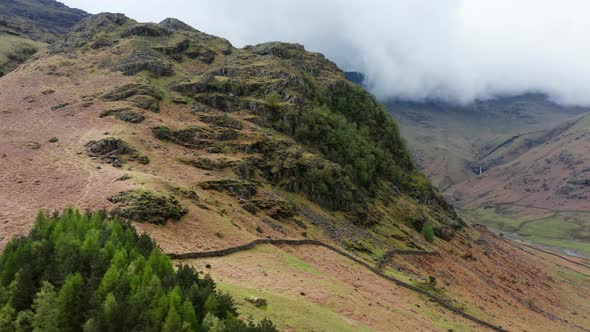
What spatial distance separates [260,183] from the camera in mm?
67062

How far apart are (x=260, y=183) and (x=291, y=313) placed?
42037 millimetres

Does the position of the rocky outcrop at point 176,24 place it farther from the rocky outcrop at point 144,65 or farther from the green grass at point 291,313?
the green grass at point 291,313

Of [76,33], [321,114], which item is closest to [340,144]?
[321,114]

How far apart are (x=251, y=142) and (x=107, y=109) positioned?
26122mm

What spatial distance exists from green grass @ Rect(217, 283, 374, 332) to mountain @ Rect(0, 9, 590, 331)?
0.51 ft

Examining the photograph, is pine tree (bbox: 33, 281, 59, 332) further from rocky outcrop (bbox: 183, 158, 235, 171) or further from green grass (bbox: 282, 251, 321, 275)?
rocky outcrop (bbox: 183, 158, 235, 171)

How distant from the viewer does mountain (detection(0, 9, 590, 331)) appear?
37969mm

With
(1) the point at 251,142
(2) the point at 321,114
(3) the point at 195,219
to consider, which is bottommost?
(3) the point at 195,219

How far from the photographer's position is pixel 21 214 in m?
36.5

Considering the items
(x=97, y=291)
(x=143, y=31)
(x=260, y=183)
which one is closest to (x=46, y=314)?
(x=97, y=291)

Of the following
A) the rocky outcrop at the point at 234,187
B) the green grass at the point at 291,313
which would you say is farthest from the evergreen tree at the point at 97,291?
the rocky outcrop at the point at 234,187

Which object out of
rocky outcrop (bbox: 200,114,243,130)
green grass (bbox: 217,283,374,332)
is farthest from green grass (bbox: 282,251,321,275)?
rocky outcrop (bbox: 200,114,243,130)

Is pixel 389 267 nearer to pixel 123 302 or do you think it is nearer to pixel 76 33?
pixel 123 302

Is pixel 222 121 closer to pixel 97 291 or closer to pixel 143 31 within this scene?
pixel 97 291
